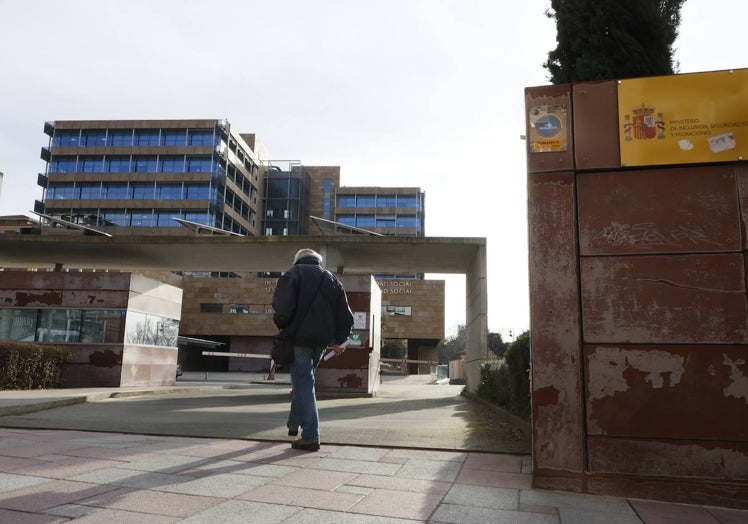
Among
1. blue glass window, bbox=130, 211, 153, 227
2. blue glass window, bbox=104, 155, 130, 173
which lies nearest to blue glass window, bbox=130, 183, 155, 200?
blue glass window, bbox=130, 211, 153, 227

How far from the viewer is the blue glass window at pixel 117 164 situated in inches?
2813

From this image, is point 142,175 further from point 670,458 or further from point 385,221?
point 670,458

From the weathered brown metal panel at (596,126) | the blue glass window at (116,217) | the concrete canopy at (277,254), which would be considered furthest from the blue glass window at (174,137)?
the weathered brown metal panel at (596,126)

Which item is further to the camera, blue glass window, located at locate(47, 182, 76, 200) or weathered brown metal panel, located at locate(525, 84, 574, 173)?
blue glass window, located at locate(47, 182, 76, 200)

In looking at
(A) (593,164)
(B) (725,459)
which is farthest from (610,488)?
(A) (593,164)

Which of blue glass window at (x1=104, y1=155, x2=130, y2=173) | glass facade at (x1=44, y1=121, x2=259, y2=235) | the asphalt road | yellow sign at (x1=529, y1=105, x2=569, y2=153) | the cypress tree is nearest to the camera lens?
yellow sign at (x1=529, y1=105, x2=569, y2=153)

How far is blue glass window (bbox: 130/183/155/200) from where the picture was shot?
233 ft

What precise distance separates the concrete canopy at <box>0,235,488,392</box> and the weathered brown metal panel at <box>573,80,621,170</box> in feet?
31.6

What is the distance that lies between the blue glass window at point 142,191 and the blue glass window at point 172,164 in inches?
102

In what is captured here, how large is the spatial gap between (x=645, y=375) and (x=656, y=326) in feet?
1.19

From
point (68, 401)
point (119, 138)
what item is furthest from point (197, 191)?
point (68, 401)

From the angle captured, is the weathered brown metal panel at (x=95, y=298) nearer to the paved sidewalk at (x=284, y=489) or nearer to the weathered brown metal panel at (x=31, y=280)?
the weathered brown metal panel at (x=31, y=280)

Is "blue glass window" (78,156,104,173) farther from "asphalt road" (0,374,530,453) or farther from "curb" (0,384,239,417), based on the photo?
"asphalt road" (0,374,530,453)

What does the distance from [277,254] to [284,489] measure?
43.2 ft
